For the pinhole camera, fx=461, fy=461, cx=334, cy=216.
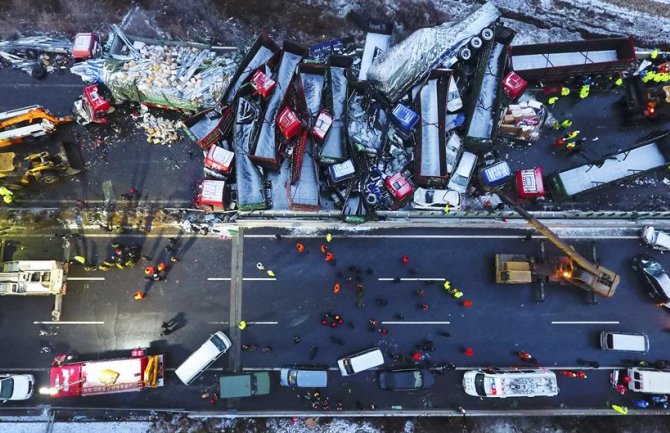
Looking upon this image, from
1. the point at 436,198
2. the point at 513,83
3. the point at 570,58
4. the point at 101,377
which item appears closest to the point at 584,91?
the point at 570,58

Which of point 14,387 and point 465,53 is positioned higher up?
point 465,53

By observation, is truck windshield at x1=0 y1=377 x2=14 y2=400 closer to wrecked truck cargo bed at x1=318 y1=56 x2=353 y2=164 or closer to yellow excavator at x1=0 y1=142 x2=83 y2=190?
yellow excavator at x1=0 y1=142 x2=83 y2=190

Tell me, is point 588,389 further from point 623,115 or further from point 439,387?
point 623,115

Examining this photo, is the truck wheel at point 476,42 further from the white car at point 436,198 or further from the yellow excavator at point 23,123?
the yellow excavator at point 23,123

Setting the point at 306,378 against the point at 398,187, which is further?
the point at 398,187

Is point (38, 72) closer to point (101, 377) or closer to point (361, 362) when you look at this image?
point (101, 377)

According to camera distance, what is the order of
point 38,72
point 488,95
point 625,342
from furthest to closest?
point 38,72 → point 488,95 → point 625,342
